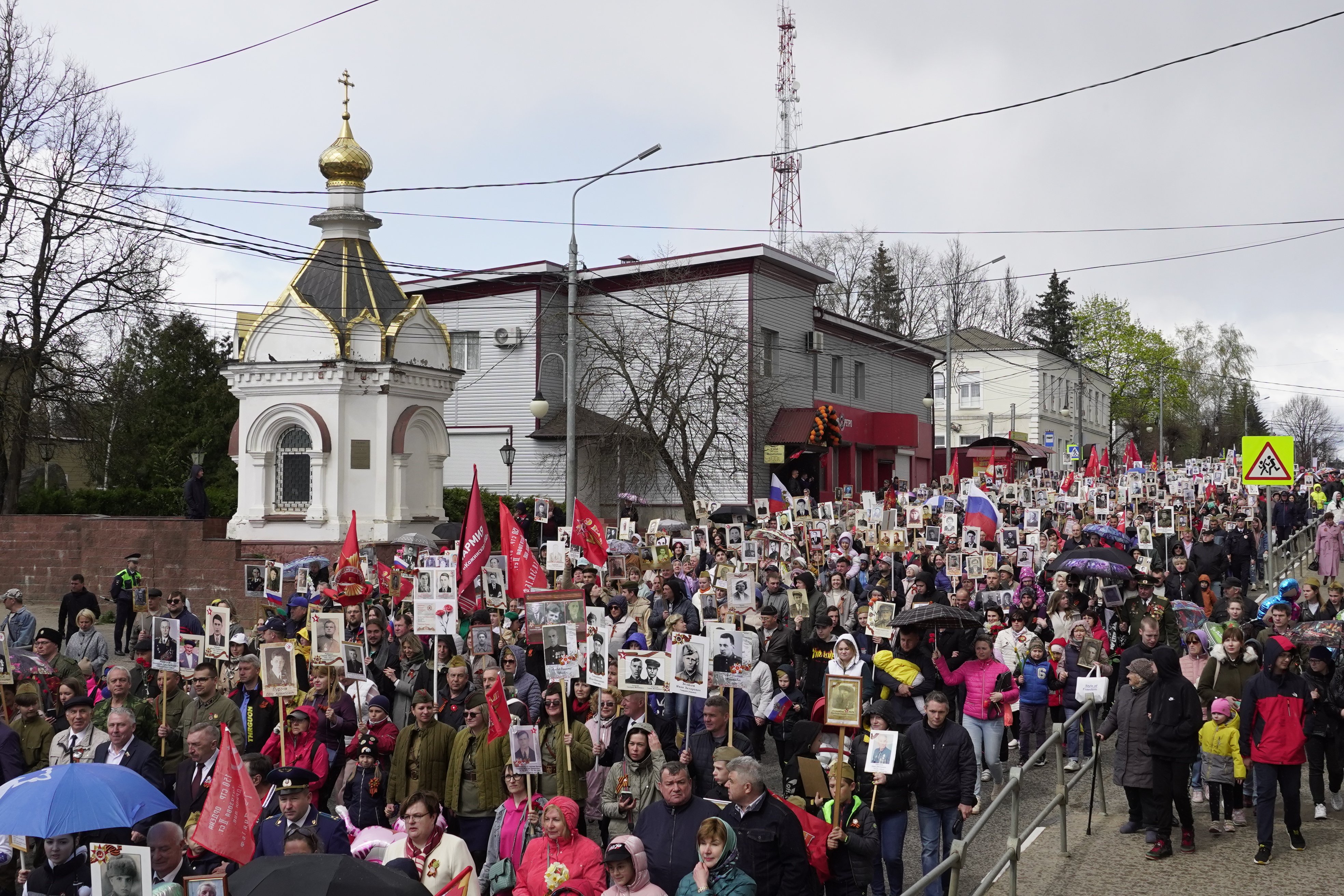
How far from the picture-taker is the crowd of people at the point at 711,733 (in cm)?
735

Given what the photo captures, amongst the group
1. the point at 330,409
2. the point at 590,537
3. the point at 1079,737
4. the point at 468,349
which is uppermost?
the point at 468,349

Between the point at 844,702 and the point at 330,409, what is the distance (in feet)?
67.9

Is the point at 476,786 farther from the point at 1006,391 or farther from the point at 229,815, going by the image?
the point at 1006,391

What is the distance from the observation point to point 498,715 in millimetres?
9250

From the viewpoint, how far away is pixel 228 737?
7.28 meters

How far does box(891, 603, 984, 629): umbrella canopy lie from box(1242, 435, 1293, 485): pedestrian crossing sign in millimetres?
6931

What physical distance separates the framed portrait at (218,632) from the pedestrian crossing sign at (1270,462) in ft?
42.5

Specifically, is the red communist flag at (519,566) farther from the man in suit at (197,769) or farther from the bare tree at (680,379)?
the bare tree at (680,379)

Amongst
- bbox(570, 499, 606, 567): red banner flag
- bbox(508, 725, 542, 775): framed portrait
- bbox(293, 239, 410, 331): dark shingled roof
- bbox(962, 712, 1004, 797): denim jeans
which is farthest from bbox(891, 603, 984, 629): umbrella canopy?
bbox(293, 239, 410, 331): dark shingled roof

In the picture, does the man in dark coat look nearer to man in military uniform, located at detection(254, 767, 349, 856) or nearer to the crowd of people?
the crowd of people

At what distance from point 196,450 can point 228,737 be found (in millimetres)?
36397

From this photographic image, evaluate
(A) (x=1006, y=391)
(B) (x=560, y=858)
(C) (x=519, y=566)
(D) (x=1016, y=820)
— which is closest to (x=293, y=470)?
(C) (x=519, y=566)

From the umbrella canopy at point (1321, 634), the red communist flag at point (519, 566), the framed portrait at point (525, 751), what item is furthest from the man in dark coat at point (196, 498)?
the umbrella canopy at point (1321, 634)

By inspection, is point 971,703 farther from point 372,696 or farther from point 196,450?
point 196,450
